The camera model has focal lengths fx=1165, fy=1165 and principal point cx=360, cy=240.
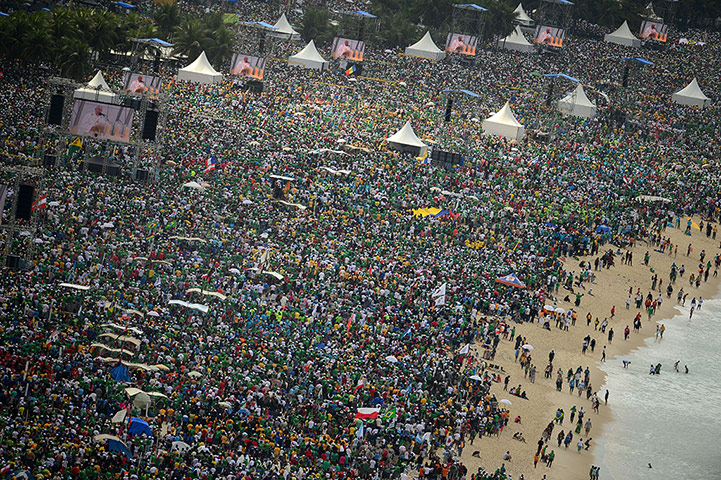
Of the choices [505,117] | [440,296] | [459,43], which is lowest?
[440,296]

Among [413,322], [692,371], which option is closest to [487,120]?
[692,371]

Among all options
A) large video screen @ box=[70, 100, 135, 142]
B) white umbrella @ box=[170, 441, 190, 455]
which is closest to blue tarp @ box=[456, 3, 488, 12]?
large video screen @ box=[70, 100, 135, 142]

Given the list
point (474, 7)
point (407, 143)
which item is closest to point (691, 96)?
point (474, 7)

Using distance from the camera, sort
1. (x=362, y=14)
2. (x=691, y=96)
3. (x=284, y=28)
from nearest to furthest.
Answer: (x=691, y=96) < (x=284, y=28) < (x=362, y=14)

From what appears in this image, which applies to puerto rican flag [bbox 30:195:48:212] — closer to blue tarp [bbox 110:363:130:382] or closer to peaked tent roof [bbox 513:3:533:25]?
blue tarp [bbox 110:363:130:382]

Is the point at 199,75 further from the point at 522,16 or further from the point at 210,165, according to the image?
the point at 522,16

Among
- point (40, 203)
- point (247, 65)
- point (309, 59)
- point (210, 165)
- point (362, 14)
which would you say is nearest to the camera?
point (40, 203)

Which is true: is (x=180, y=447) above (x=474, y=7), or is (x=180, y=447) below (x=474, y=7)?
below

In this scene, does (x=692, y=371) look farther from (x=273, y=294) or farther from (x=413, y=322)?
(x=273, y=294)
